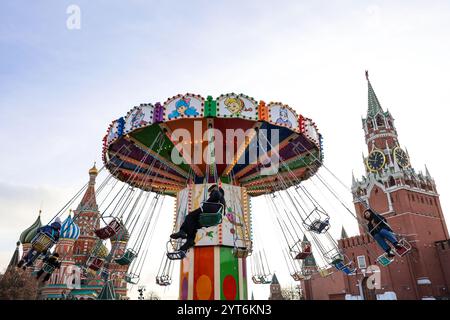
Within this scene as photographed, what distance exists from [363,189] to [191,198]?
42504 mm

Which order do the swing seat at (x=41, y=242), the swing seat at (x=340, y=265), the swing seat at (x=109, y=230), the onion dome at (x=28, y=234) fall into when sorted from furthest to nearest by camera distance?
the onion dome at (x=28, y=234) < the swing seat at (x=340, y=265) < the swing seat at (x=109, y=230) < the swing seat at (x=41, y=242)

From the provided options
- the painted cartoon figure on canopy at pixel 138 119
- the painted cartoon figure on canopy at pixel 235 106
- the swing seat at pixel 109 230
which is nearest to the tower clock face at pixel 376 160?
the painted cartoon figure on canopy at pixel 235 106

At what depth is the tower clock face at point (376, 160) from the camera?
1916 inches

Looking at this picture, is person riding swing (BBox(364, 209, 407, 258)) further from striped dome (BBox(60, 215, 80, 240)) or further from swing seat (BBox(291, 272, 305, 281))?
striped dome (BBox(60, 215, 80, 240))

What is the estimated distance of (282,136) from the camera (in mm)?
12727

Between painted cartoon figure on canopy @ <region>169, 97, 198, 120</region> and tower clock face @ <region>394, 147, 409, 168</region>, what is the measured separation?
145ft

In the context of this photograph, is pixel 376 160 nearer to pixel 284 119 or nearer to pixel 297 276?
pixel 297 276

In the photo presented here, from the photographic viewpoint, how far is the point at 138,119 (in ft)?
38.2

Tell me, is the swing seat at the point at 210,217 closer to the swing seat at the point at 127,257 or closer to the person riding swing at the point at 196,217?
the person riding swing at the point at 196,217

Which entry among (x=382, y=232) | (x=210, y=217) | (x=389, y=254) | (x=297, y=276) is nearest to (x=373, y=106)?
(x=297, y=276)
